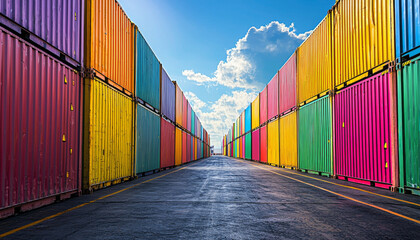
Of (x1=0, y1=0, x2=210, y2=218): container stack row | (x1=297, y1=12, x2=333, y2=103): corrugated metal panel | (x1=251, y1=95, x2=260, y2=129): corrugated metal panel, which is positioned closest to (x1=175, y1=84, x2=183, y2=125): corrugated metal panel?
(x1=251, y1=95, x2=260, y2=129): corrugated metal panel

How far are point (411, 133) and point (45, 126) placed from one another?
33.0 ft

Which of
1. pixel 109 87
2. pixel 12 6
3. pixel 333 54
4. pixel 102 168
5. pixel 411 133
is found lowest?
pixel 102 168

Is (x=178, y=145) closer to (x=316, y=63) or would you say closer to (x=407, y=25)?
(x=316, y=63)

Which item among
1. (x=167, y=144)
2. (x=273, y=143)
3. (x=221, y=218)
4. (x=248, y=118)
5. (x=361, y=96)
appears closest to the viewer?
(x=221, y=218)

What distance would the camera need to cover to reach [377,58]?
996 centimetres

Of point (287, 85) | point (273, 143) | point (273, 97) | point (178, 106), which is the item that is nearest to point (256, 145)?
point (273, 143)

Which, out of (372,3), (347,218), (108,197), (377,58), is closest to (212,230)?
(347,218)

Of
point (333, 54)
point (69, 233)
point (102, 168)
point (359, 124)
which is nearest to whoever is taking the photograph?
point (69, 233)

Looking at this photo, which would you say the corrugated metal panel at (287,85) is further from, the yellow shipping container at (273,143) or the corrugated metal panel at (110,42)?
the corrugated metal panel at (110,42)

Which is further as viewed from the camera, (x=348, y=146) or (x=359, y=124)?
(x=348, y=146)

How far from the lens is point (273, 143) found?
2523 cm

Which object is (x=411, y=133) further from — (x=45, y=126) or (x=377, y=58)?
(x=45, y=126)

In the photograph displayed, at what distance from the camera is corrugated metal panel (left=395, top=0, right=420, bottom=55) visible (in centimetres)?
834

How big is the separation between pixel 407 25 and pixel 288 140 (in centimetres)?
1240
